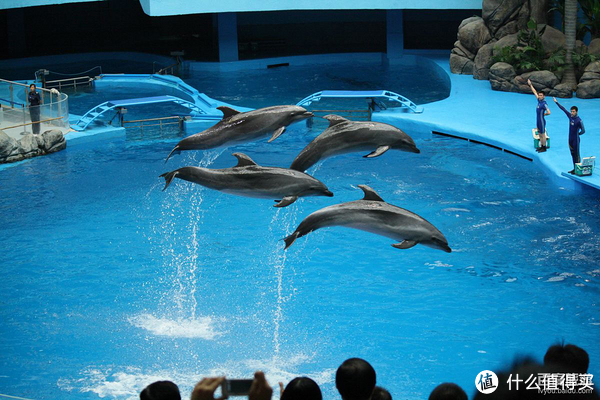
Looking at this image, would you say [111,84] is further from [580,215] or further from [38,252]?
[580,215]

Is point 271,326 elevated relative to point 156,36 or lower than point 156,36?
lower

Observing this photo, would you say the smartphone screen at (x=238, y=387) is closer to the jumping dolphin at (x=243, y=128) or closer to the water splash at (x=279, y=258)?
the jumping dolphin at (x=243, y=128)

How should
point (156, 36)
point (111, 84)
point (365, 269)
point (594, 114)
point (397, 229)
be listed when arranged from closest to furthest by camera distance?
1. point (397, 229)
2. point (365, 269)
3. point (594, 114)
4. point (111, 84)
5. point (156, 36)

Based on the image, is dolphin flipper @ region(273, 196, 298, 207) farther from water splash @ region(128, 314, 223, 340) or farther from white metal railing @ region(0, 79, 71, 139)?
white metal railing @ region(0, 79, 71, 139)

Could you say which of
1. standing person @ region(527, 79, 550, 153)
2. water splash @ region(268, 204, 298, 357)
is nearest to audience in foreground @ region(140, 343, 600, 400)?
water splash @ region(268, 204, 298, 357)

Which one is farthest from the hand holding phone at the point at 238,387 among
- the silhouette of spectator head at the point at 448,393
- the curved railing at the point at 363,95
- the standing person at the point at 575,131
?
the curved railing at the point at 363,95

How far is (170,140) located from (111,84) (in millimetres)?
8703

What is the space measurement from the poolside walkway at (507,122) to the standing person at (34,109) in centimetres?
909

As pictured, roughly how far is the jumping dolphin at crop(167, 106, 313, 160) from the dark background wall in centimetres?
2702

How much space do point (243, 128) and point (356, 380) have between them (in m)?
3.24

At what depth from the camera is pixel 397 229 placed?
6.50 metres

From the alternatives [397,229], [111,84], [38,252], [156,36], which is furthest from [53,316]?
[156,36]

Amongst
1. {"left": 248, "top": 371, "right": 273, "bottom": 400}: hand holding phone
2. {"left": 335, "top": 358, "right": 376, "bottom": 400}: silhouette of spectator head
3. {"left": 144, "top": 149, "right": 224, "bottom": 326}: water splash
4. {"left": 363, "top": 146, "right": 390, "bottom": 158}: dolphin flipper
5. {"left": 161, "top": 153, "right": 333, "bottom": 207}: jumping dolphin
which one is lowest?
{"left": 144, "top": 149, "right": 224, "bottom": 326}: water splash

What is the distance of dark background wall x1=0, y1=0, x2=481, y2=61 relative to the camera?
112 ft
